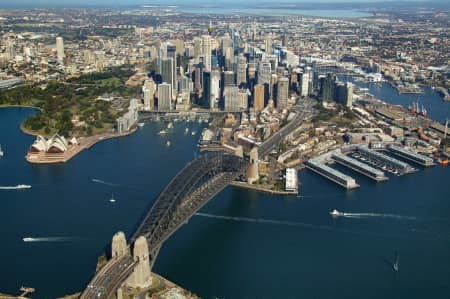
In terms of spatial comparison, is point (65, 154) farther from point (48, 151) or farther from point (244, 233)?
point (244, 233)

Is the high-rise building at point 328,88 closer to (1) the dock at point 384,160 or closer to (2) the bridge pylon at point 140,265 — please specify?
(1) the dock at point 384,160

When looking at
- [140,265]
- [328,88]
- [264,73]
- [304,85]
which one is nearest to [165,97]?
[264,73]

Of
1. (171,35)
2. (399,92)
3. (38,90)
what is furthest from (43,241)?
(171,35)

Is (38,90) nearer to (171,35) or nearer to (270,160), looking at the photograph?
(270,160)

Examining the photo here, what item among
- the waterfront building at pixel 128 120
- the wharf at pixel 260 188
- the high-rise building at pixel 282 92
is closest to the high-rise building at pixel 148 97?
the waterfront building at pixel 128 120

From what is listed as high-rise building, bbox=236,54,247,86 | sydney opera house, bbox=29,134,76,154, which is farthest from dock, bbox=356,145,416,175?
high-rise building, bbox=236,54,247,86

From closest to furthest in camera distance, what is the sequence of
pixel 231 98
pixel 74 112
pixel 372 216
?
pixel 372 216 < pixel 74 112 < pixel 231 98
